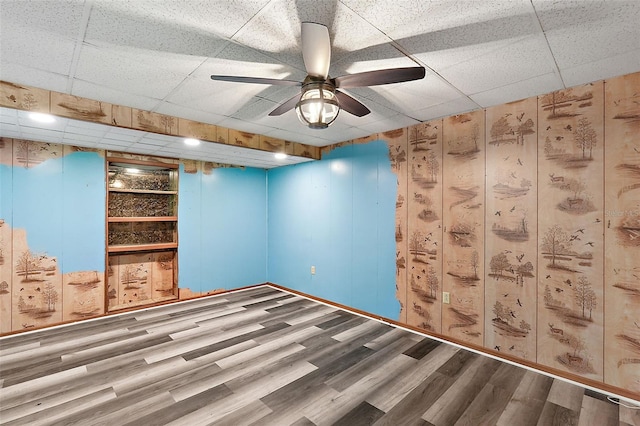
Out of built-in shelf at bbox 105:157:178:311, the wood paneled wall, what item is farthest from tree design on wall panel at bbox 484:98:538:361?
built-in shelf at bbox 105:157:178:311

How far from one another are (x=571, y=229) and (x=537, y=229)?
0.74 ft

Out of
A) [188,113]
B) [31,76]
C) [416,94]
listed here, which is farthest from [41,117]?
[416,94]

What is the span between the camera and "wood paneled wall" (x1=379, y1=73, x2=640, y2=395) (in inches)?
83.8

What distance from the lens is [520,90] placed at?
2.36 metres

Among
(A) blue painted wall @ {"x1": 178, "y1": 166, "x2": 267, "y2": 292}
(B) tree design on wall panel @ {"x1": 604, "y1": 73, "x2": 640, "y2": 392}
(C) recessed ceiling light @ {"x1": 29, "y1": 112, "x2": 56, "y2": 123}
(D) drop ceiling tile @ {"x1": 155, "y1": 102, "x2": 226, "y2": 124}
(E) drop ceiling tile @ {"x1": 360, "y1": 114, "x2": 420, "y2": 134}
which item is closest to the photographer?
(B) tree design on wall panel @ {"x1": 604, "y1": 73, "x2": 640, "y2": 392}

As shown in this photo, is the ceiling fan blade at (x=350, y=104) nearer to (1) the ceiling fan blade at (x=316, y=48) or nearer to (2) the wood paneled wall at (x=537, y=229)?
(1) the ceiling fan blade at (x=316, y=48)

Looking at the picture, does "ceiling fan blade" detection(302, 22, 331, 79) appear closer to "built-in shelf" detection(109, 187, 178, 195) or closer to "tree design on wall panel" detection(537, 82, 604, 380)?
"tree design on wall panel" detection(537, 82, 604, 380)

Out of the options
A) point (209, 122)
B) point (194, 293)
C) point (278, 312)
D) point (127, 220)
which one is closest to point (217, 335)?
point (278, 312)

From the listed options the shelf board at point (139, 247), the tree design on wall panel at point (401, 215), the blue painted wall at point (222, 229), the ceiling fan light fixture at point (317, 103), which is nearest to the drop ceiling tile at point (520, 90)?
the tree design on wall panel at point (401, 215)

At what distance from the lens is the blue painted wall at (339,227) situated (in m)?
3.63

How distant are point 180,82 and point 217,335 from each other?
2.59 metres

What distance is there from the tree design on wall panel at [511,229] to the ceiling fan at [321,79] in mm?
1657

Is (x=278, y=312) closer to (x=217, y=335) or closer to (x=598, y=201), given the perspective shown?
(x=217, y=335)

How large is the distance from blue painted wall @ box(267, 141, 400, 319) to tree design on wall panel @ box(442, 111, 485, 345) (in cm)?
67
